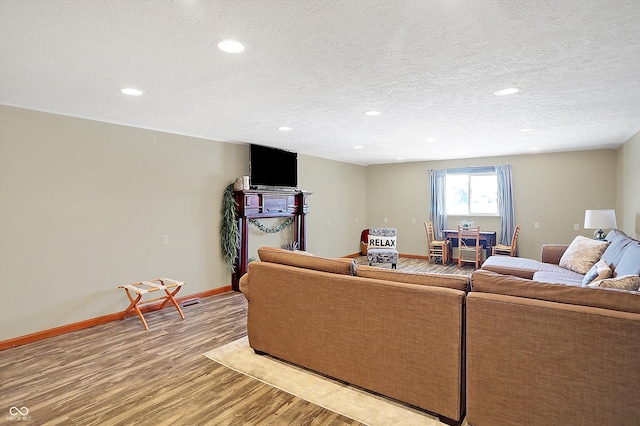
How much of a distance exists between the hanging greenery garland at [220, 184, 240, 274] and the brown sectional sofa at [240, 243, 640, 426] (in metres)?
2.72

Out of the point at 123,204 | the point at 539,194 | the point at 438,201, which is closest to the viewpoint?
the point at 123,204

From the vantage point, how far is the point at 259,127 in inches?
176

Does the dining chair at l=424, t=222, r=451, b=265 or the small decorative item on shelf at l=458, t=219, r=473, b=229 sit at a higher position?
the small decorative item on shelf at l=458, t=219, r=473, b=229

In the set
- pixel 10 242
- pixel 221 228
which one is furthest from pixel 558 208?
pixel 10 242

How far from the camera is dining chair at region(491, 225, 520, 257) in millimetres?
6830

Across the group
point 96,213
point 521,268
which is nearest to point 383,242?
point 521,268

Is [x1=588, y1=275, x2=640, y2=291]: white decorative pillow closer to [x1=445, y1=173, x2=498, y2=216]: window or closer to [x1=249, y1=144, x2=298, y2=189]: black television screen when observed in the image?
[x1=249, y1=144, x2=298, y2=189]: black television screen

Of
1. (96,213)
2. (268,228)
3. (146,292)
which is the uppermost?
(96,213)

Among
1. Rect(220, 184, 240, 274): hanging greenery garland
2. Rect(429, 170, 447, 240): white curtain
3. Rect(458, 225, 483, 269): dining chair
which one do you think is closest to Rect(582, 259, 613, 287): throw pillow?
Rect(458, 225, 483, 269): dining chair

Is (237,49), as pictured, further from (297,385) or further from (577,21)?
(297,385)

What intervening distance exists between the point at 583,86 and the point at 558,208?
192 inches

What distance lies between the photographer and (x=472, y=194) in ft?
26.2

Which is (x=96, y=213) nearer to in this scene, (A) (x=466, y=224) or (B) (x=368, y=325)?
(B) (x=368, y=325)

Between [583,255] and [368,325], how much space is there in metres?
3.55
